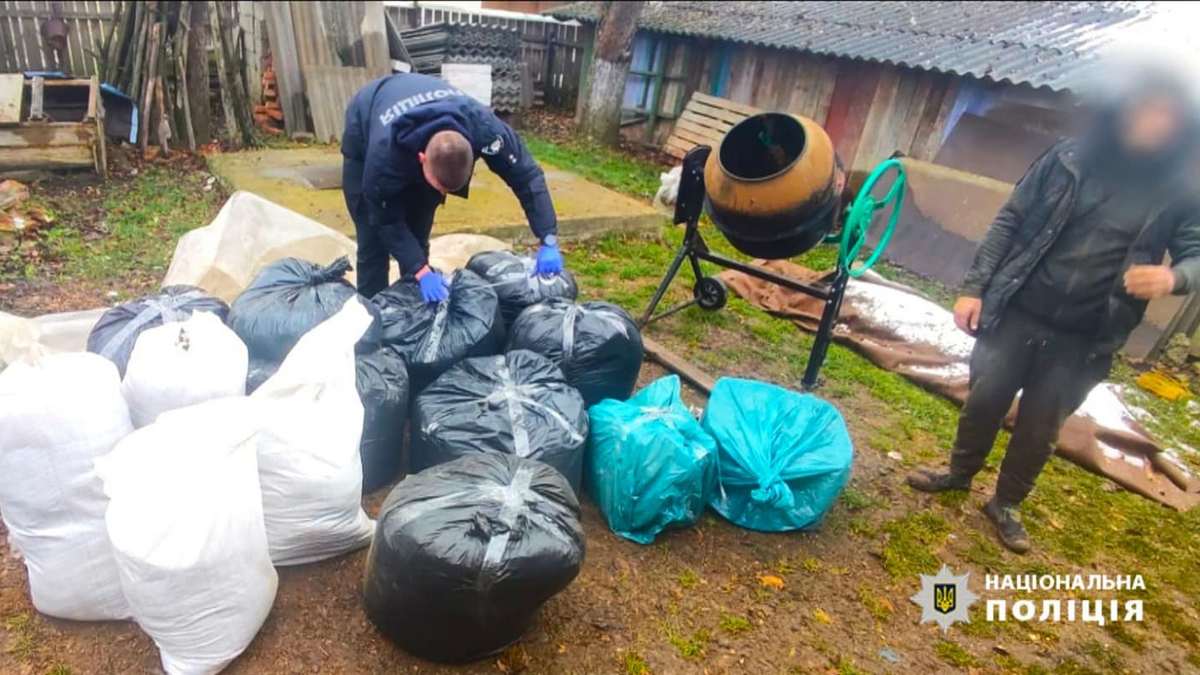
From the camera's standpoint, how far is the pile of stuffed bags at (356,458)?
155cm

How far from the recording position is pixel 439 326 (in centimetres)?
252

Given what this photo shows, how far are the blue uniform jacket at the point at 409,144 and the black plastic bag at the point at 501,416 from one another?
601 mm

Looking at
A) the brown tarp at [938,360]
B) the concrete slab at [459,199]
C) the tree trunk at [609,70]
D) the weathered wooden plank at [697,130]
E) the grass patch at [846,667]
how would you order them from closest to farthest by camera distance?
the grass patch at [846,667] → the brown tarp at [938,360] → the concrete slab at [459,199] → the tree trunk at [609,70] → the weathered wooden plank at [697,130]

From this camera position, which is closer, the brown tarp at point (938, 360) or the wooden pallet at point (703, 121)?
the brown tarp at point (938, 360)

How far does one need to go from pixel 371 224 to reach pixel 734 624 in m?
2.06

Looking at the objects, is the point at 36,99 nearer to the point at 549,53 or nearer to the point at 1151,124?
the point at 1151,124

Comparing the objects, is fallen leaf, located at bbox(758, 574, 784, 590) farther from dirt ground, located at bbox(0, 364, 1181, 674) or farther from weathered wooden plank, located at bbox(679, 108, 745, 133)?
weathered wooden plank, located at bbox(679, 108, 745, 133)

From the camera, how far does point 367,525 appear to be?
6.82ft

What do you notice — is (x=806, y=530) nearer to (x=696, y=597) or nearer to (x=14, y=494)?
(x=696, y=597)

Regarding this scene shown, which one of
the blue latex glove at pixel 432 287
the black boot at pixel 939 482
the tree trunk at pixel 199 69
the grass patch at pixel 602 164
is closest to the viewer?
the blue latex glove at pixel 432 287

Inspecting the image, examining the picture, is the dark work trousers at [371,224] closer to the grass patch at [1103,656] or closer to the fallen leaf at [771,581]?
the fallen leaf at [771,581]

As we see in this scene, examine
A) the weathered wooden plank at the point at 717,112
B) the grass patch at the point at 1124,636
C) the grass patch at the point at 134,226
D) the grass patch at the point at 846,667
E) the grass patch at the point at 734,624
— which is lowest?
the grass patch at the point at 1124,636

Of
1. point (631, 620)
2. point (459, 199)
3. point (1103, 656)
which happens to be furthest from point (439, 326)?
point (459, 199)
